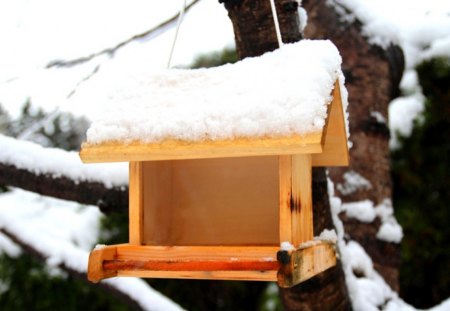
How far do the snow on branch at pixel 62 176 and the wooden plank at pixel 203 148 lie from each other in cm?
55

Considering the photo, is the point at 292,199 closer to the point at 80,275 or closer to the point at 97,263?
the point at 97,263

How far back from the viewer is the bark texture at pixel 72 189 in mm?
1423

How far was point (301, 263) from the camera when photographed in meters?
0.80

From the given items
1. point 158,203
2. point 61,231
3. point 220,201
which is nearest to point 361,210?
point 220,201

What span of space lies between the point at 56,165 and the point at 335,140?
28.0 inches

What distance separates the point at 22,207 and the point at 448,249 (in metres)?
1.71

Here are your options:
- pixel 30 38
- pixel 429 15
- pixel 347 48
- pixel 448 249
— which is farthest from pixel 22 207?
pixel 429 15

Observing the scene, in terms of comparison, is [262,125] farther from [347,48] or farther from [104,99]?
[347,48]

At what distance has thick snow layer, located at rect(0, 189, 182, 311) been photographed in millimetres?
1614

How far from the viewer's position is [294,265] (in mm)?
763

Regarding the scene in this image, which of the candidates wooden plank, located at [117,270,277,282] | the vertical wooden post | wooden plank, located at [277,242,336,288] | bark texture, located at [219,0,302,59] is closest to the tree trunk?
bark texture, located at [219,0,302,59]

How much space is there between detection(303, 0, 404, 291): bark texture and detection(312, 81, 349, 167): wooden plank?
0.61 meters

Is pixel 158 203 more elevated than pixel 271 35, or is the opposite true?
pixel 271 35

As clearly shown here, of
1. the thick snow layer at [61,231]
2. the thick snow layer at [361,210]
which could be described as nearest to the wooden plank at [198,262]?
the thick snow layer at [61,231]
